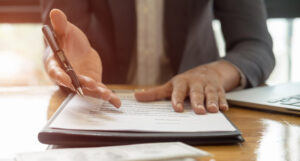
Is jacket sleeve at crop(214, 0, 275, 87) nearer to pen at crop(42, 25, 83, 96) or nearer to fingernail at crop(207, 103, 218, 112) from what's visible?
fingernail at crop(207, 103, 218, 112)

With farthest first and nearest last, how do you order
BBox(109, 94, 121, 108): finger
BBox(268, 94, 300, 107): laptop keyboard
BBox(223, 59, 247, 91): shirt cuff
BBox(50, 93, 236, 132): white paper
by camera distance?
BBox(223, 59, 247, 91): shirt cuff, BBox(268, 94, 300, 107): laptop keyboard, BBox(109, 94, 121, 108): finger, BBox(50, 93, 236, 132): white paper

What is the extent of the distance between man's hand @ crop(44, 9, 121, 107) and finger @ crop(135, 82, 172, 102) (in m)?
0.09

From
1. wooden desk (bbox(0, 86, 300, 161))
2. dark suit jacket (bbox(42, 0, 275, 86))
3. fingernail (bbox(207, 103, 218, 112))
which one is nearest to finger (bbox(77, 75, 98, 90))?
wooden desk (bbox(0, 86, 300, 161))

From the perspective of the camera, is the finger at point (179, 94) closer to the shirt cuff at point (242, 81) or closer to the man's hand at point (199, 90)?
the man's hand at point (199, 90)

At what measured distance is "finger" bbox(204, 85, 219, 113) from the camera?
2.27ft

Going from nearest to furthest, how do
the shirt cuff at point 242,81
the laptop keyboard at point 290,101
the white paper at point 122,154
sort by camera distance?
the white paper at point 122,154 → the laptop keyboard at point 290,101 → the shirt cuff at point 242,81

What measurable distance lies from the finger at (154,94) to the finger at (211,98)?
9 centimetres

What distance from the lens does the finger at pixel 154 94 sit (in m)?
0.79

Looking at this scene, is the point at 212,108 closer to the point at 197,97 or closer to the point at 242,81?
the point at 197,97

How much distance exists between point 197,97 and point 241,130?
0.14 m

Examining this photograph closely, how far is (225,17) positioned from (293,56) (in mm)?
1194

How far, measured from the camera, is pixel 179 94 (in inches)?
30.5

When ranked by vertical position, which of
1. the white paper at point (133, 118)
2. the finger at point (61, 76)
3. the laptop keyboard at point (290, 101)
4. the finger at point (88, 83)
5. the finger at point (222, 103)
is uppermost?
the finger at point (61, 76)

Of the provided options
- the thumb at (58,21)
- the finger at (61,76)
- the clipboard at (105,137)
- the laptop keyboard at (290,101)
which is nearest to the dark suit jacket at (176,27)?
the laptop keyboard at (290,101)
